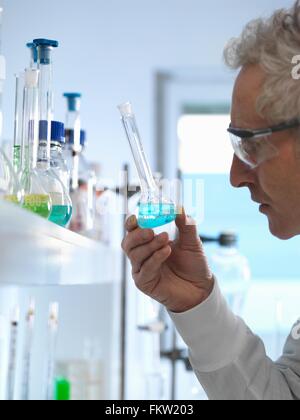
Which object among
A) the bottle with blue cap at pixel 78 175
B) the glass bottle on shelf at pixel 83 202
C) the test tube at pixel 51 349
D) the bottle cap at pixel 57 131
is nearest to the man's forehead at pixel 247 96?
the bottle cap at pixel 57 131

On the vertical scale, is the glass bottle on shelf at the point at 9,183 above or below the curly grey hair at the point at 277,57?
below

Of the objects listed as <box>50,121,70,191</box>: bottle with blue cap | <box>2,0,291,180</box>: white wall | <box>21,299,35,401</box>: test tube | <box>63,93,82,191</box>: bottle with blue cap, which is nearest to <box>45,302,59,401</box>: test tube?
<box>21,299,35,401</box>: test tube

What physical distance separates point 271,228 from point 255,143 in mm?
167

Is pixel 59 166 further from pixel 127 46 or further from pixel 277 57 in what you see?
pixel 127 46

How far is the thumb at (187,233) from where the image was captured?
128 cm

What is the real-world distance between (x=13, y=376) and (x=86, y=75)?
1837mm

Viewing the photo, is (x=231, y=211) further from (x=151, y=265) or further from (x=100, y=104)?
(x=151, y=265)

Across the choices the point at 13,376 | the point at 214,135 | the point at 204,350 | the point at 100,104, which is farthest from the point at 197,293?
the point at 214,135

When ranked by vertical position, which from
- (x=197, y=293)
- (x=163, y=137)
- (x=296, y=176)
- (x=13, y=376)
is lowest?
(x=13, y=376)

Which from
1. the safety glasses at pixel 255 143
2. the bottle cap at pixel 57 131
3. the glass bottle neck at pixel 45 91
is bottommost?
the safety glasses at pixel 255 143

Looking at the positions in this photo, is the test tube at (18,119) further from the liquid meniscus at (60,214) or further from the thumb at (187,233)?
the thumb at (187,233)

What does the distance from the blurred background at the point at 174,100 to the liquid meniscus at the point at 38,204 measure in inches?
73.2

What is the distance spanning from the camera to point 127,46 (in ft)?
11.2

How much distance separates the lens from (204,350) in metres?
1.24
